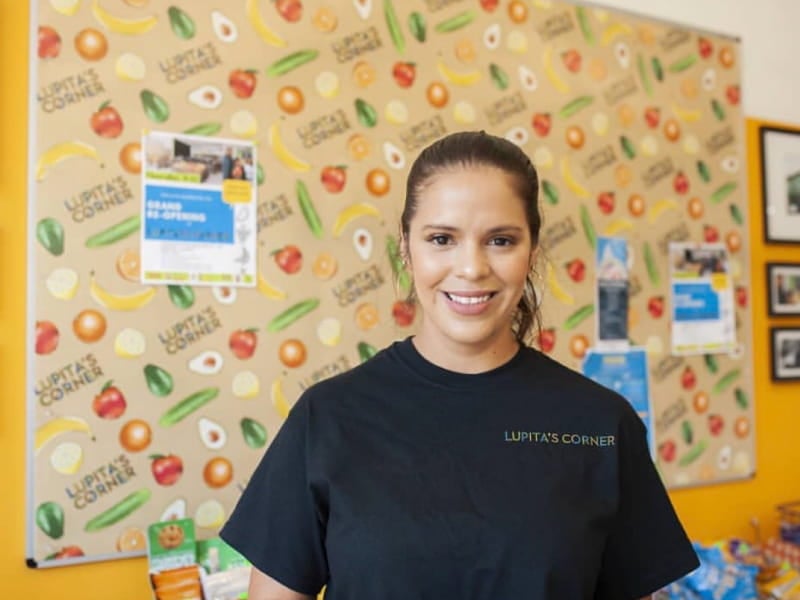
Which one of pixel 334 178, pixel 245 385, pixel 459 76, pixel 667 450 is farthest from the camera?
pixel 667 450

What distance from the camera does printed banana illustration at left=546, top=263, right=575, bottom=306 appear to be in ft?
6.95

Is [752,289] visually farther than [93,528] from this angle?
Yes

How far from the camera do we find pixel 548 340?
6.91 feet

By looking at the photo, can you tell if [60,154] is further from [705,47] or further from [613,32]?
[705,47]

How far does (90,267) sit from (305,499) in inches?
35.5

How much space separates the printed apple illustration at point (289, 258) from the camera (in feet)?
5.85

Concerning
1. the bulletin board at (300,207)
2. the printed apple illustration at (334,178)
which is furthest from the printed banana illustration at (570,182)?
the printed apple illustration at (334,178)

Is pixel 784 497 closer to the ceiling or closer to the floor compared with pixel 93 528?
closer to the floor

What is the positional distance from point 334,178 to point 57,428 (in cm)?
83

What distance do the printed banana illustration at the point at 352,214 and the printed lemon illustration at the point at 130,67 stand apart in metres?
0.54

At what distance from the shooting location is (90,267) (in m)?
1.60

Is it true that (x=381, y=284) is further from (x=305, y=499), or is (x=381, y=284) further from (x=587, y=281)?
(x=305, y=499)

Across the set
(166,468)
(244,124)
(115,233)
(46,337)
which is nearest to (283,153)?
(244,124)

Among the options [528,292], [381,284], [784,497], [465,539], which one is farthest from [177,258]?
[784,497]
